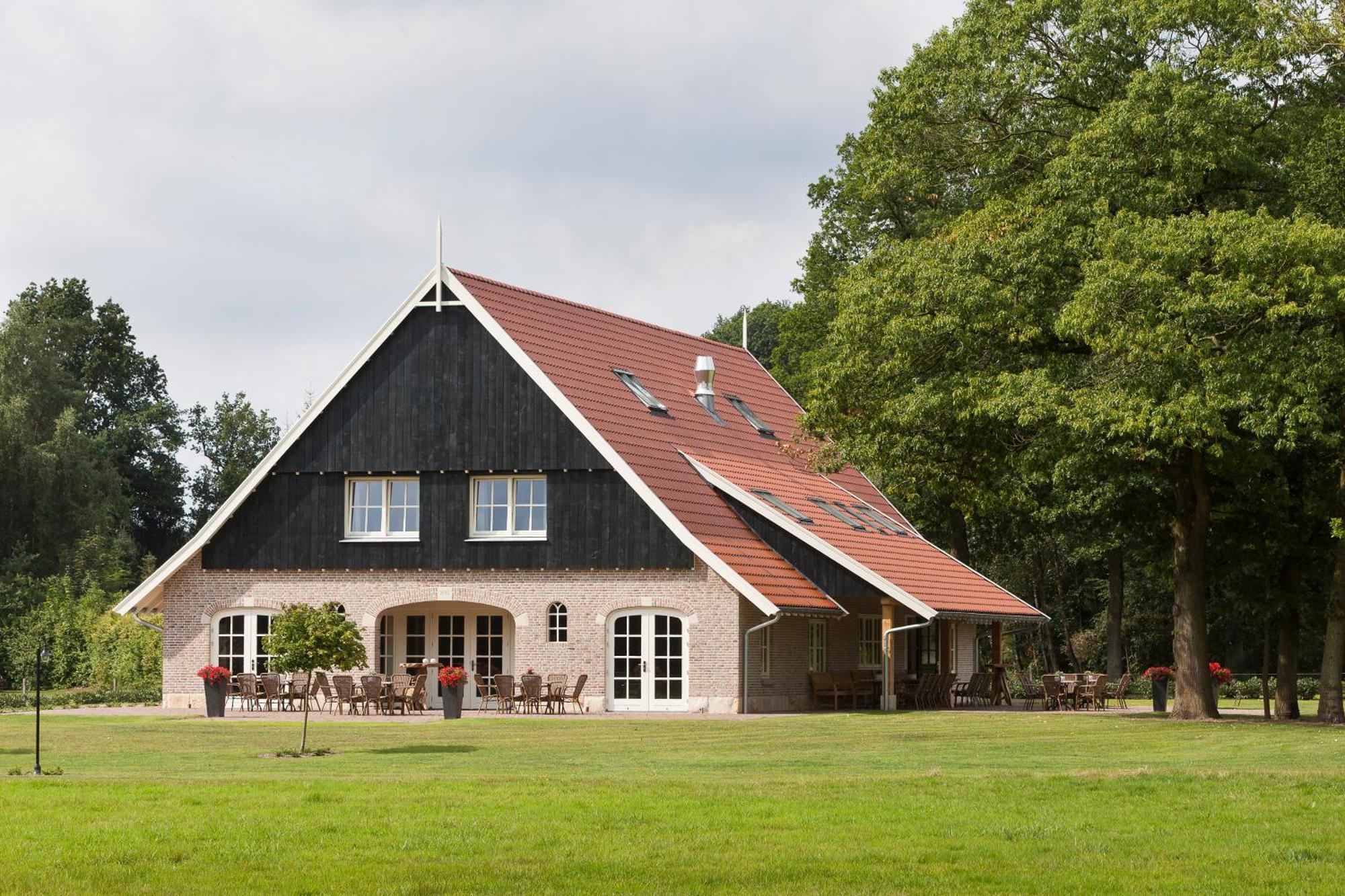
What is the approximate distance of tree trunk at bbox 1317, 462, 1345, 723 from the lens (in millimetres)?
28531

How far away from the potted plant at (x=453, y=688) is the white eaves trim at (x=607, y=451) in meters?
4.95

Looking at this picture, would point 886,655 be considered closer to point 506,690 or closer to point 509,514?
point 506,690

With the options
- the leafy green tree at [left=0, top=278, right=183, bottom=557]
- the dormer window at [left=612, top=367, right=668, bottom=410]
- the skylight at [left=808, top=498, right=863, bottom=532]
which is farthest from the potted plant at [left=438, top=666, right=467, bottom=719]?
the leafy green tree at [left=0, top=278, right=183, bottom=557]

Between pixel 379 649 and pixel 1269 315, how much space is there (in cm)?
1802

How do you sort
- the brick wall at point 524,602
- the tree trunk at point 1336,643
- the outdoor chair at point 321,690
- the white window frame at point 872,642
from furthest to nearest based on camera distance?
the white window frame at point 872,642 < the outdoor chair at point 321,690 < the brick wall at point 524,602 < the tree trunk at point 1336,643

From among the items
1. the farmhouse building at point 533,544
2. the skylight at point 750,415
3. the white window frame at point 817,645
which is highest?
the skylight at point 750,415

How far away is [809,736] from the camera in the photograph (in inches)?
979

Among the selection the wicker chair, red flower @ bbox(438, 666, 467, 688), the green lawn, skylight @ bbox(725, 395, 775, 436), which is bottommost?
the green lawn

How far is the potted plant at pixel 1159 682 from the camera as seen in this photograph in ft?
111

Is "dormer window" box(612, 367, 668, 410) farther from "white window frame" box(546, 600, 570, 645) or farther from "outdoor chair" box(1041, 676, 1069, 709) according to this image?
"outdoor chair" box(1041, 676, 1069, 709)

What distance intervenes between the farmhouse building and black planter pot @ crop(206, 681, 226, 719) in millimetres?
3685

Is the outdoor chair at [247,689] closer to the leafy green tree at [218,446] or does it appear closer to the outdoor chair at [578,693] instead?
the outdoor chair at [578,693]

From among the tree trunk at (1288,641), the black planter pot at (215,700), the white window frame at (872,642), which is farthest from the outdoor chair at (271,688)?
the tree trunk at (1288,641)

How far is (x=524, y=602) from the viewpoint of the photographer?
112 ft
